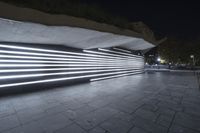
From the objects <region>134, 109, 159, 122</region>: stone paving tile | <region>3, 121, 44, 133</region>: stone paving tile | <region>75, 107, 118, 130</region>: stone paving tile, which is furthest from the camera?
<region>134, 109, 159, 122</region>: stone paving tile

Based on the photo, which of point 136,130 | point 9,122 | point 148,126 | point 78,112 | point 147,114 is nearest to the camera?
point 136,130

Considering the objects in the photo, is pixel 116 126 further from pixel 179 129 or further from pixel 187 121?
pixel 187 121

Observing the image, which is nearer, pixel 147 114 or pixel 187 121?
pixel 187 121

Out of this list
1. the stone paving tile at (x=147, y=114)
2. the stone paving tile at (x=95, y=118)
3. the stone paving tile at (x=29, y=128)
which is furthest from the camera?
the stone paving tile at (x=147, y=114)

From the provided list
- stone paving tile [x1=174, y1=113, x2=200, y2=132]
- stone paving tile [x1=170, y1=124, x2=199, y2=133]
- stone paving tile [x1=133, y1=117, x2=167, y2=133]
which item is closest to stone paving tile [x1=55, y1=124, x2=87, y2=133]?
stone paving tile [x1=133, y1=117, x2=167, y2=133]

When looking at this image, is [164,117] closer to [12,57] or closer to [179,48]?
[12,57]

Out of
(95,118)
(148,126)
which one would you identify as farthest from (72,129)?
(148,126)

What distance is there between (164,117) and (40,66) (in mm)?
5551

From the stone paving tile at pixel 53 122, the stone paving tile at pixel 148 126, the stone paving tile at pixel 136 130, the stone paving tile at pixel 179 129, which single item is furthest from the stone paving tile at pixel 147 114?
the stone paving tile at pixel 53 122

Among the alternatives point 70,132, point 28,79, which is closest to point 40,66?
point 28,79

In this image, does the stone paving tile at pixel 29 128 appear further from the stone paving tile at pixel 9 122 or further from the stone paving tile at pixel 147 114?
the stone paving tile at pixel 147 114

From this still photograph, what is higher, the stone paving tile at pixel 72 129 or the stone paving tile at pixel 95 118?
the stone paving tile at pixel 95 118

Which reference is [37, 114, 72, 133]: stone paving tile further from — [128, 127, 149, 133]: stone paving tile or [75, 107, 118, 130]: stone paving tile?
[128, 127, 149, 133]: stone paving tile

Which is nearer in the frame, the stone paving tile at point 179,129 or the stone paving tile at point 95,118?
the stone paving tile at point 179,129
